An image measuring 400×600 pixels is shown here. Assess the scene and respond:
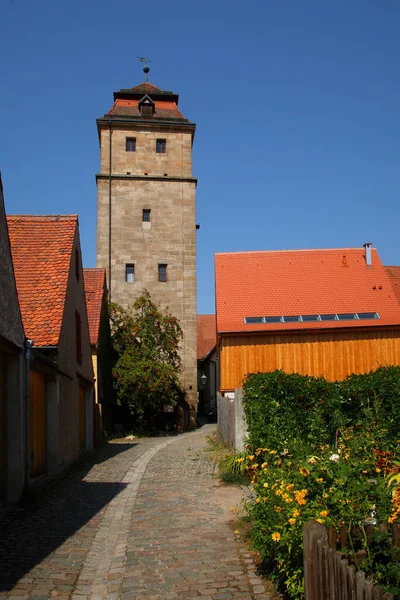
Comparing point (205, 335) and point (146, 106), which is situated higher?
point (146, 106)

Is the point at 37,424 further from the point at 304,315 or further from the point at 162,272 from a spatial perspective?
the point at 162,272

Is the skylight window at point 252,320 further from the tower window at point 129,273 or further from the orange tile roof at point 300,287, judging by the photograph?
the tower window at point 129,273

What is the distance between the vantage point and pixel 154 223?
42.0 meters

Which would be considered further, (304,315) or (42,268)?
(304,315)

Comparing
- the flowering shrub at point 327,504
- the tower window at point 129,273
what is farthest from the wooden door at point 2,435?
the tower window at point 129,273

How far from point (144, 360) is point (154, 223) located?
12522 millimetres

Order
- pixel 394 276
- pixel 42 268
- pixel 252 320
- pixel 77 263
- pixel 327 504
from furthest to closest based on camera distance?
pixel 394 276 → pixel 252 320 → pixel 77 263 → pixel 42 268 → pixel 327 504

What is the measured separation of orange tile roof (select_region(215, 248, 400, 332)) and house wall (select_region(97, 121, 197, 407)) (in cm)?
1076

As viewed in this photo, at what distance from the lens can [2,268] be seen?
10.1 meters

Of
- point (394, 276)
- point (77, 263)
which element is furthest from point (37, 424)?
point (394, 276)

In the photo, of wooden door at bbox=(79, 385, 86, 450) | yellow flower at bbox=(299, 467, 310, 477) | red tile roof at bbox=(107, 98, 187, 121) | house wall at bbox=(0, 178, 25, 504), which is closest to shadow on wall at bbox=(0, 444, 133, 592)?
house wall at bbox=(0, 178, 25, 504)

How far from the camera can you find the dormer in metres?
44.5

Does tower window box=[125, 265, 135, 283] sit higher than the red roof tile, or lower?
lower

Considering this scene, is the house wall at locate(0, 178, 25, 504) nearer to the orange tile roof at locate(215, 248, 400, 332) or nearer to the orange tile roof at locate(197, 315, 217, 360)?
the orange tile roof at locate(215, 248, 400, 332)
